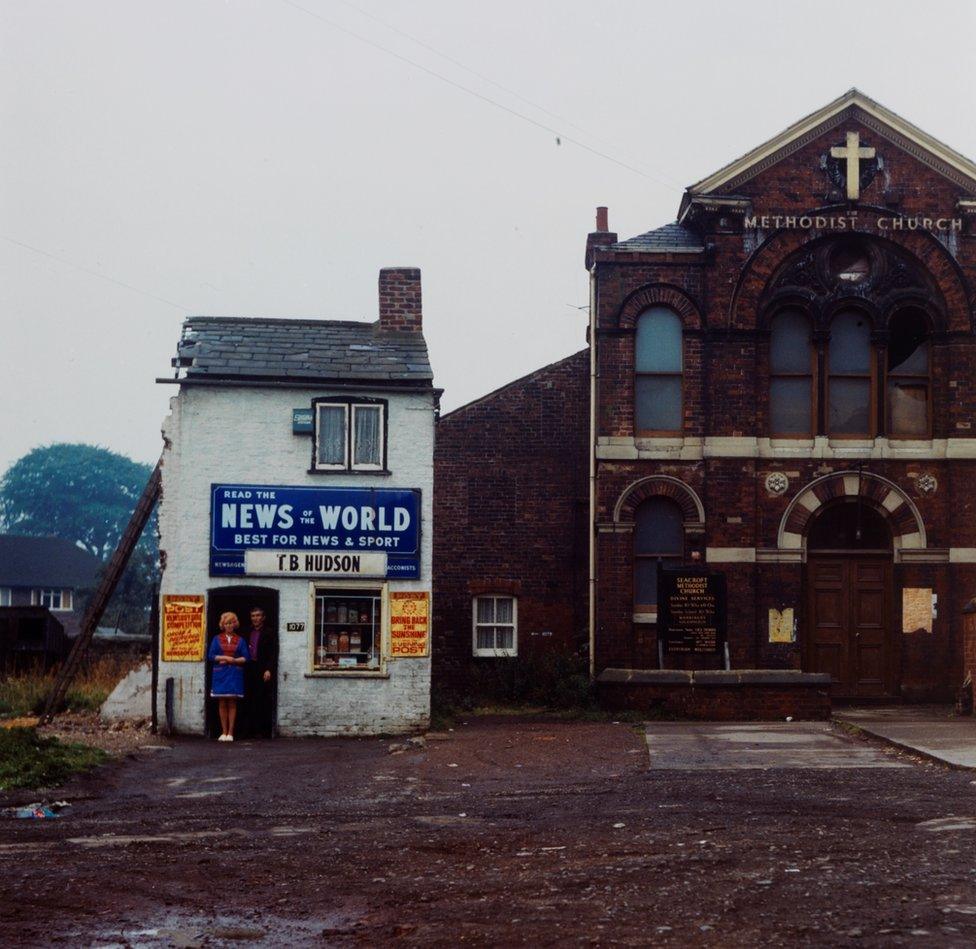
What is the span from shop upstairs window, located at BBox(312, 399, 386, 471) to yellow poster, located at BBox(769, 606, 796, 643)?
7.94 meters

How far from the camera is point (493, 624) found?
29203 millimetres

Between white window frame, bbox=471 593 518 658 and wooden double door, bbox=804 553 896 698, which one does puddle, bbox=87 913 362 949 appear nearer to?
wooden double door, bbox=804 553 896 698

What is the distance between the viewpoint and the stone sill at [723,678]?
22.3m

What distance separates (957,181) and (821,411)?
478 cm

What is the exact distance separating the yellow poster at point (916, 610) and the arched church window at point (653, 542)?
13.0 ft

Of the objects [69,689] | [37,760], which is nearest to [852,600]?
[69,689]

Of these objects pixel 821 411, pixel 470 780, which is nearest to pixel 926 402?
pixel 821 411

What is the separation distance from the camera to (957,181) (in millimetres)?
26672

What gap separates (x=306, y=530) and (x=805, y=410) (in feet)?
32.1

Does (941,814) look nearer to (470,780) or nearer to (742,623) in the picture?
(470,780)

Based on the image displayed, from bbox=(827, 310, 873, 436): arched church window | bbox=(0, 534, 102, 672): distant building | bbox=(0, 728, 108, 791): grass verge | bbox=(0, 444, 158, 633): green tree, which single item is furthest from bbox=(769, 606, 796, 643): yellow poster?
bbox=(0, 444, 158, 633): green tree

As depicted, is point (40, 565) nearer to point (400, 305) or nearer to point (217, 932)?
point (400, 305)

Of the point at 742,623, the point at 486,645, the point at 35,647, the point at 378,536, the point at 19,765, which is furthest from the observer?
the point at 35,647

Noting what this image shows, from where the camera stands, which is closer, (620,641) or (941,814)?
(941,814)
